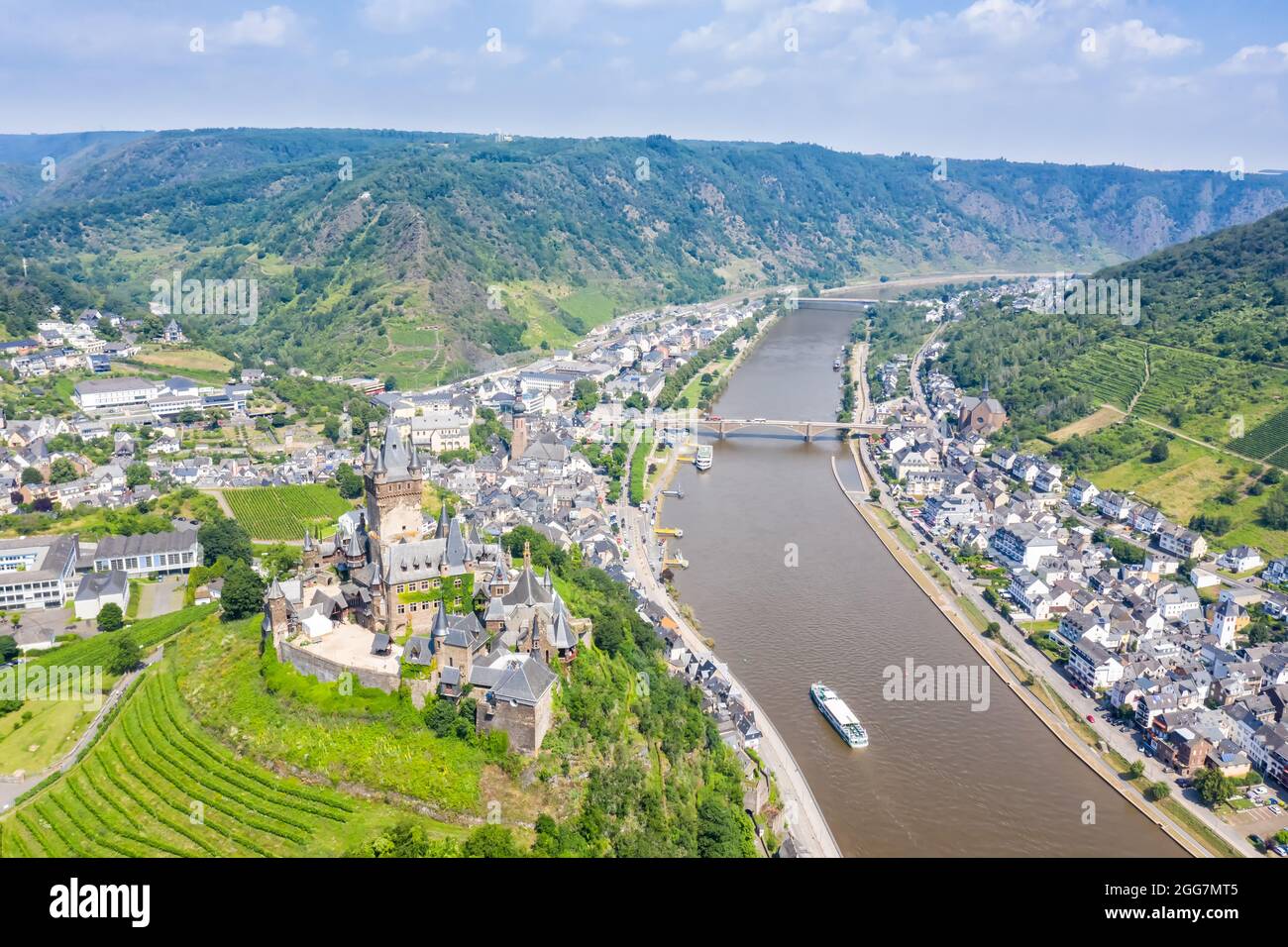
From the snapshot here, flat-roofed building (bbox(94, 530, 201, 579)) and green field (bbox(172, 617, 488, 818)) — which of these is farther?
flat-roofed building (bbox(94, 530, 201, 579))

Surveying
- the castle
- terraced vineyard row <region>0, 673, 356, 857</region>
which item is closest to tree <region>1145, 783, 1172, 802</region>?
the castle

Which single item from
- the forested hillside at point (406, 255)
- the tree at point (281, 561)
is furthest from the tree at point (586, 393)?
the tree at point (281, 561)

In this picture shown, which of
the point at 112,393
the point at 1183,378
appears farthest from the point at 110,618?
the point at 1183,378

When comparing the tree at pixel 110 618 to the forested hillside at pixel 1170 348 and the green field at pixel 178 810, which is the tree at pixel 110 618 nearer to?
the green field at pixel 178 810

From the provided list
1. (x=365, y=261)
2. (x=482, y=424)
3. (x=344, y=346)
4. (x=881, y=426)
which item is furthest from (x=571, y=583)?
(x=365, y=261)

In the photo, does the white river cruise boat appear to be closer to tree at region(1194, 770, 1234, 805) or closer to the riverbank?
the riverbank
